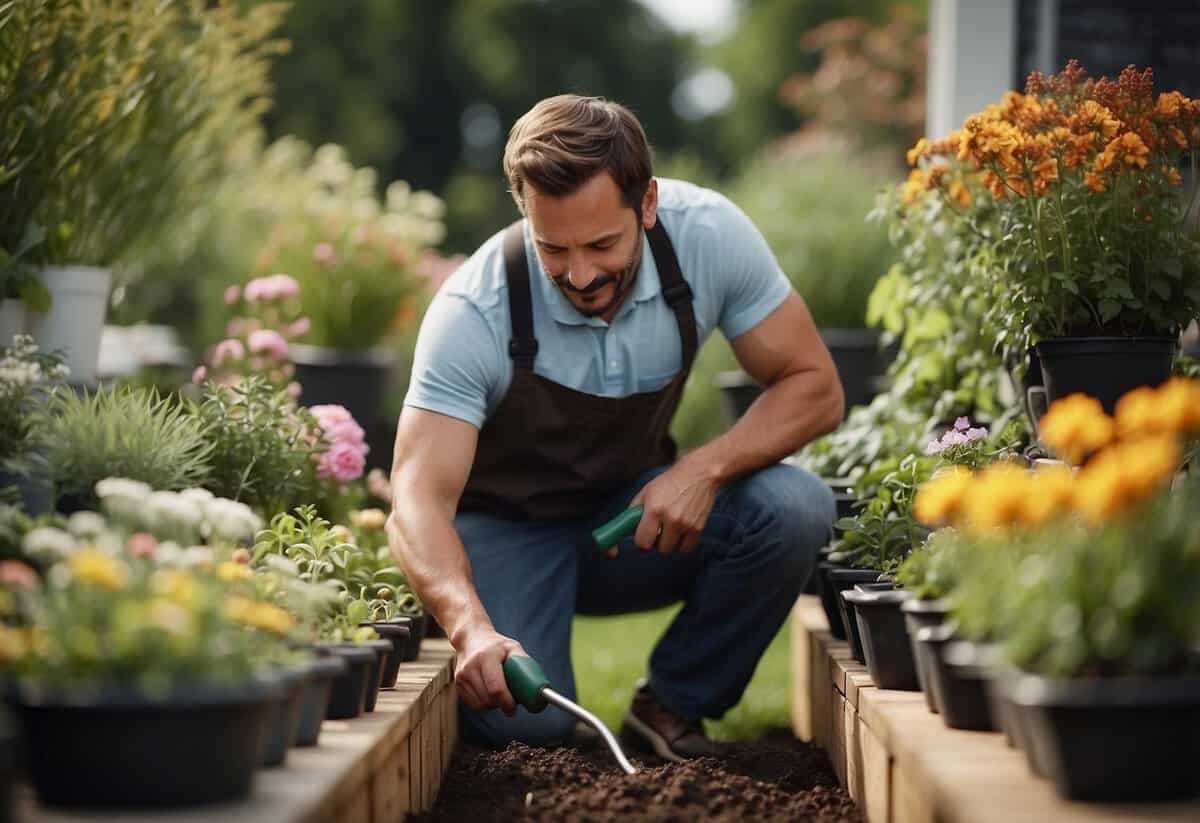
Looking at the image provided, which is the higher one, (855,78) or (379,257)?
(855,78)

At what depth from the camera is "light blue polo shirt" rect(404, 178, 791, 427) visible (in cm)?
254

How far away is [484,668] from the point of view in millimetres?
2148

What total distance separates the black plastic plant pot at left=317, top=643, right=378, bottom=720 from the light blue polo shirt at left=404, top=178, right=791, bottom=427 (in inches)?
26.6

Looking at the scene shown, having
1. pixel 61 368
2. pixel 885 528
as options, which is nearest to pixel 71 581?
pixel 61 368

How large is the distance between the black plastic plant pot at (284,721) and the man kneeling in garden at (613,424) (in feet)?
2.50

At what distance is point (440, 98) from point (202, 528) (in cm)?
1956

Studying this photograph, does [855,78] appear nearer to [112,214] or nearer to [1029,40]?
[1029,40]

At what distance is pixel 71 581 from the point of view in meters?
1.43

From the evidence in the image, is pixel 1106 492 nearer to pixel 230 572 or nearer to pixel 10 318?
pixel 230 572

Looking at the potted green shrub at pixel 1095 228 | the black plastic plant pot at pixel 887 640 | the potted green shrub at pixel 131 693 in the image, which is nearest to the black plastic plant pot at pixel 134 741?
the potted green shrub at pixel 131 693

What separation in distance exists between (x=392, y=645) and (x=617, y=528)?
0.54 meters

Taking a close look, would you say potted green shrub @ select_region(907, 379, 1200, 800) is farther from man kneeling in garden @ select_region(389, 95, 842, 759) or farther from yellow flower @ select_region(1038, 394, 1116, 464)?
man kneeling in garden @ select_region(389, 95, 842, 759)

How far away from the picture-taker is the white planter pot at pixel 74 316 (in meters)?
2.91

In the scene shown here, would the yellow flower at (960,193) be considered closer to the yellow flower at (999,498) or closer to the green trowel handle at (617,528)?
the green trowel handle at (617,528)
